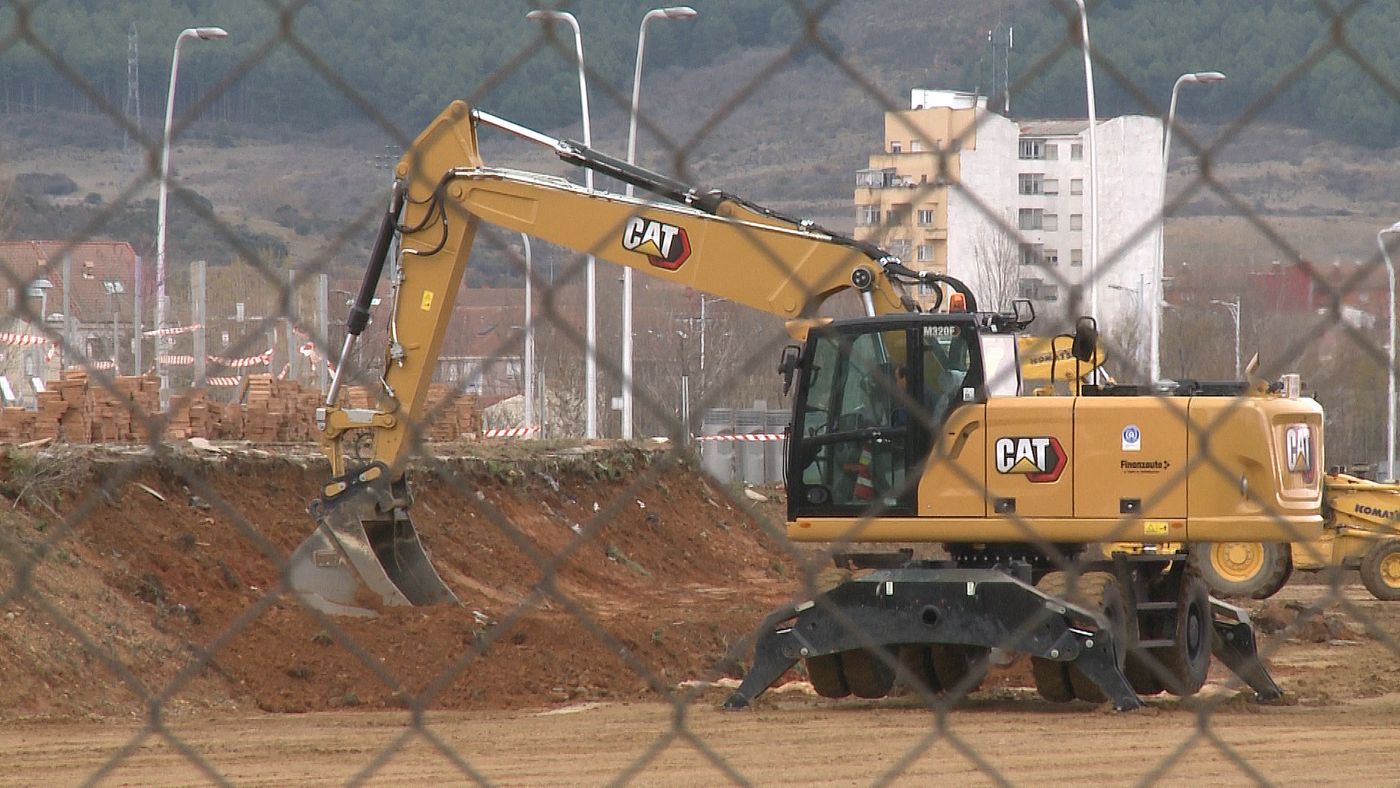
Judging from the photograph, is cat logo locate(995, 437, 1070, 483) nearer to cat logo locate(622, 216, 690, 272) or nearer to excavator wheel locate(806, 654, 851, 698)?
excavator wheel locate(806, 654, 851, 698)

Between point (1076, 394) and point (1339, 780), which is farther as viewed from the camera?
point (1076, 394)

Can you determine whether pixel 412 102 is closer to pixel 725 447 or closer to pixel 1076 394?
pixel 1076 394

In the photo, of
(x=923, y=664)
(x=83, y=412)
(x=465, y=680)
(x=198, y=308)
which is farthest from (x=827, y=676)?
(x=83, y=412)

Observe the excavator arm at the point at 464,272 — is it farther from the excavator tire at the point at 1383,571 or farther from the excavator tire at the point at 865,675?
the excavator tire at the point at 1383,571

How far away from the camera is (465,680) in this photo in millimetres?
12422

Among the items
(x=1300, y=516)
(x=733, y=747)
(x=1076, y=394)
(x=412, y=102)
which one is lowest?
(x=733, y=747)

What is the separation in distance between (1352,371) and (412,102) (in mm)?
3264

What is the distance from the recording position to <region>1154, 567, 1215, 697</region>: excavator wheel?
37.7ft

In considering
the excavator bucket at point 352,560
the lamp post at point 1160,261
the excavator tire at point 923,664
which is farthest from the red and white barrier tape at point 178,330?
the excavator bucket at point 352,560

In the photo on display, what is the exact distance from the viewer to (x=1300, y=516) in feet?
35.3

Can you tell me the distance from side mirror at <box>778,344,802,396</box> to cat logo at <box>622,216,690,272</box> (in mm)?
1267

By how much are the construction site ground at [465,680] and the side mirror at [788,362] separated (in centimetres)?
91

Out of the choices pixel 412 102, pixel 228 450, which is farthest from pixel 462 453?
pixel 412 102

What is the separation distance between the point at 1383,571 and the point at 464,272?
13.2 metres
